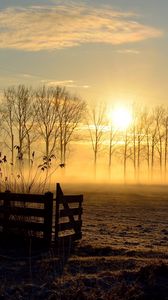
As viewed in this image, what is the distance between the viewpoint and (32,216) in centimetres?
1483

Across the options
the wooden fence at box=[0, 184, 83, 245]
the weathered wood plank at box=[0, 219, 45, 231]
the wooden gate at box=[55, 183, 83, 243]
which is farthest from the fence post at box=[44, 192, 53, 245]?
the wooden gate at box=[55, 183, 83, 243]

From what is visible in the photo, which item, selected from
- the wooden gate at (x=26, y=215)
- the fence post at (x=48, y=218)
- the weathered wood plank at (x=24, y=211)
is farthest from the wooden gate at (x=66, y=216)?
the weathered wood plank at (x=24, y=211)

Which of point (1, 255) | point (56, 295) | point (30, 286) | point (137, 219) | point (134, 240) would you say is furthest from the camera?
point (137, 219)

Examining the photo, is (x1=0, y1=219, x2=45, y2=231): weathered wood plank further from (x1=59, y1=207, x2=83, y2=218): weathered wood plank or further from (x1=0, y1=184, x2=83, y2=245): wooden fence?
(x1=59, y1=207, x2=83, y2=218): weathered wood plank

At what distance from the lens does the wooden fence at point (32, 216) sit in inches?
561

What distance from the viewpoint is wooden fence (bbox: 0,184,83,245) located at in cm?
1425

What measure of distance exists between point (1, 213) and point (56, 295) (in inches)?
253

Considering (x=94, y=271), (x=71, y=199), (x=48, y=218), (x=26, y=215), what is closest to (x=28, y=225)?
(x=26, y=215)

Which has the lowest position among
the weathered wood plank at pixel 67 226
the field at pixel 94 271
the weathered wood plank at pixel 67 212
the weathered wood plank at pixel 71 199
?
the field at pixel 94 271

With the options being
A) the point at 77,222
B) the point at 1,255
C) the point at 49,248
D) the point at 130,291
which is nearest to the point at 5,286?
the point at 130,291

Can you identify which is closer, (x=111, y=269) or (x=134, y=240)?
(x=111, y=269)

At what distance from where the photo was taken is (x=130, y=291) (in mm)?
9125

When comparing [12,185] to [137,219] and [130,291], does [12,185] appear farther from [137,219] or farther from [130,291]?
[137,219]

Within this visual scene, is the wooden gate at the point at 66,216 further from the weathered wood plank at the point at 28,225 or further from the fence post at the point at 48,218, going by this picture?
the weathered wood plank at the point at 28,225
